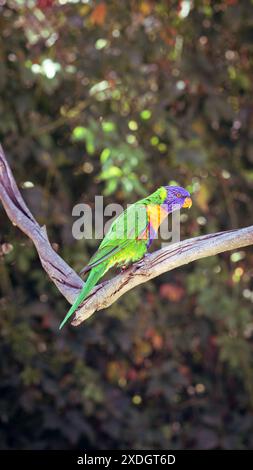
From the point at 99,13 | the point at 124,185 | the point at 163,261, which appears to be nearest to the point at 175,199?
the point at 163,261

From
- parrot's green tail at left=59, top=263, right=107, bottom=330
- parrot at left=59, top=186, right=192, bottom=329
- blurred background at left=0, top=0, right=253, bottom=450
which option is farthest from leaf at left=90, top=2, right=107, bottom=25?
parrot's green tail at left=59, top=263, right=107, bottom=330

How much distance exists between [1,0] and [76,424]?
2.14 metres

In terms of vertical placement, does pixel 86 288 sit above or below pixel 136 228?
below

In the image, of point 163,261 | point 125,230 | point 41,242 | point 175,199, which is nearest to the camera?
point 163,261

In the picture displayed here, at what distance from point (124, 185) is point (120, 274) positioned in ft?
5.34

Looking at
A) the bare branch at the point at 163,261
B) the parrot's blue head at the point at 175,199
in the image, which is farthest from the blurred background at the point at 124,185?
the bare branch at the point at 163,261

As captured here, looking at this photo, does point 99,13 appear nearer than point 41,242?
No

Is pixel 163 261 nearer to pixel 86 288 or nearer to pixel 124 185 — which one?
pixel 86 288

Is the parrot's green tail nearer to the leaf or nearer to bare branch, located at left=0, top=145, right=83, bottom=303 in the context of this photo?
bare branch, located at left=0, top=145, right=83, bottom=303

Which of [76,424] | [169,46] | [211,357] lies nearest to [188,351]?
[211,357]

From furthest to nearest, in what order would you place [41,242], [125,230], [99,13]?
[99,13] < [125,230] < [41,242]

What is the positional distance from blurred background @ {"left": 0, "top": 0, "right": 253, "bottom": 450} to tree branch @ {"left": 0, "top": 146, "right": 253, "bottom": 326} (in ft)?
4.11

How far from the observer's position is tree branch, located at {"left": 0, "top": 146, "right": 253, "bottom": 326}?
7.68 ft

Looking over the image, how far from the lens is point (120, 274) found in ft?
8.06
